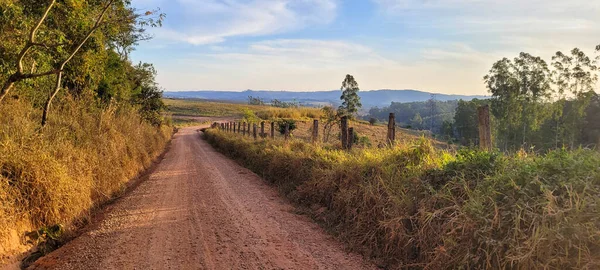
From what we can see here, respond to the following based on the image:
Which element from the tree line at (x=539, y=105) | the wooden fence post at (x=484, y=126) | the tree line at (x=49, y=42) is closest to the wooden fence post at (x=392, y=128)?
the wooden fence post at (x=484, y=126)

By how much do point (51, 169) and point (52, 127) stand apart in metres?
2.70

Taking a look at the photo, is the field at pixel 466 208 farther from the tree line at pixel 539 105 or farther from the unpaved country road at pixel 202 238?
the tree line at pixel 539 105

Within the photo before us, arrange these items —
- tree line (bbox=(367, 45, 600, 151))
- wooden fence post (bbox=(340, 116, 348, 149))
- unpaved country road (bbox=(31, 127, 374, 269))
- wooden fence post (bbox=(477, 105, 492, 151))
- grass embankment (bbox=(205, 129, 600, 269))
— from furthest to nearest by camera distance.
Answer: tree line (bbox=(367, 45, 600, 151)), wooden fence post (bbox=(340, 116, 348, 149)), wooden fence post (bbox=(477, 105, 492, 151)), unpaved country road (bbox=(31, 127, 374, 269)), grass embankment (bbox=(205, 129, 600, 269))

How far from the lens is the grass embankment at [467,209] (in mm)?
3150

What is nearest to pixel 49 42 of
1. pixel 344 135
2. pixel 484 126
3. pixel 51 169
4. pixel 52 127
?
pixel 52 127

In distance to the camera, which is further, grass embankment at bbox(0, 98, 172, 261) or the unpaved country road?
grass embankment at bbox(0, 98, 172, 261)

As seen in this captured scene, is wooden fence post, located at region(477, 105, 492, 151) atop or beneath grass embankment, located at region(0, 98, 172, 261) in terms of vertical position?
atop

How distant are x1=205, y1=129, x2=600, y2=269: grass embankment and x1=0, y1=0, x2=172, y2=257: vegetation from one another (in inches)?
174

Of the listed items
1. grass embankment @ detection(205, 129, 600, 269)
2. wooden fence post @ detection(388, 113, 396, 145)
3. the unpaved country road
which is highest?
wooden fence post @ detection(388, 113, 396, 145)

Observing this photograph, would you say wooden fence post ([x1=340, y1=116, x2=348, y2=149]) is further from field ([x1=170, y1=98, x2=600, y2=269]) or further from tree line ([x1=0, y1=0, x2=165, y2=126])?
tree line ([x1=0, y1=0, x2=165, y2=126])

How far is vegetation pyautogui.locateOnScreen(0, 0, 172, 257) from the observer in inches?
194

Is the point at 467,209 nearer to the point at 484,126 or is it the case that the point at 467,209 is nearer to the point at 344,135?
the point at 484,126

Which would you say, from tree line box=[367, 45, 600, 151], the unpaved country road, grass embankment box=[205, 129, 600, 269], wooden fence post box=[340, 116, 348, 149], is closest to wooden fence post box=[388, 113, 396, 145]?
grass embankment box=[205, 129, 600, 269]

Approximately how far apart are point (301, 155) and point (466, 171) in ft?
18.0
